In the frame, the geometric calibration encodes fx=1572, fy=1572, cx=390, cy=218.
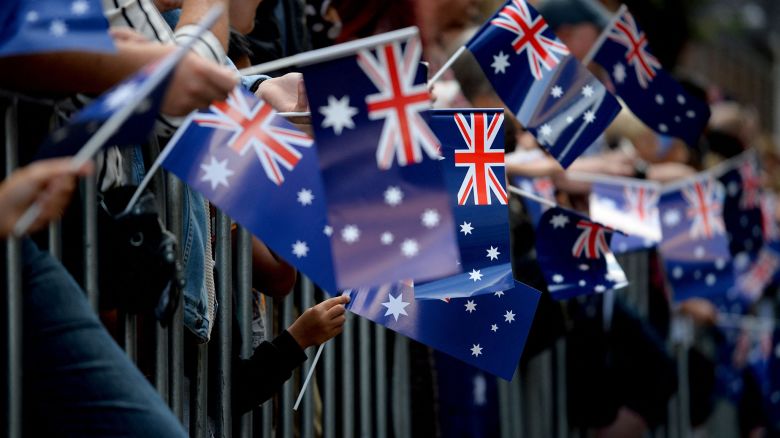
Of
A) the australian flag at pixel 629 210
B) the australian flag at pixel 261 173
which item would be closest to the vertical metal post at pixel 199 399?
the australian flag at pixel 261 173

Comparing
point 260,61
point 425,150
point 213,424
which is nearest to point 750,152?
point 260,61

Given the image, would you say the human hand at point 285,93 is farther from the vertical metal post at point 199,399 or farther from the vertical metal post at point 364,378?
the vertical metal post at point 364,378

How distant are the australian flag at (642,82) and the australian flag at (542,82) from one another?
1.86 ft

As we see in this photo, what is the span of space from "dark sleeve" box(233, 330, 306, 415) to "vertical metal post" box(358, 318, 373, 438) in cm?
99

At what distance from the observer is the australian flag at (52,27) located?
2.87 m

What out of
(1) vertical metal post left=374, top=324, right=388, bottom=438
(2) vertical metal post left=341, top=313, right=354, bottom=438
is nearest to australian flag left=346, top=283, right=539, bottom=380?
(2) vertical metal post left=341, top=313, right=354, bottom=438

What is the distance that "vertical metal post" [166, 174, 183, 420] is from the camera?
12.3 ft

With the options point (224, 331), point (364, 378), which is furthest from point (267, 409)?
point (364, 378)

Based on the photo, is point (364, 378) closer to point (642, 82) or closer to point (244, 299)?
point (244, 299)

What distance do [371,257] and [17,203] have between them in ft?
2.63

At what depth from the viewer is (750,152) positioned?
26.4 feet

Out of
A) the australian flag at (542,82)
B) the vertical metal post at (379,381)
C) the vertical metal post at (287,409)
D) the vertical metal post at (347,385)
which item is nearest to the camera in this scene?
the vertical metal post at (287,409)

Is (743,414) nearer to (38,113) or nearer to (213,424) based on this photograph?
(213,424)

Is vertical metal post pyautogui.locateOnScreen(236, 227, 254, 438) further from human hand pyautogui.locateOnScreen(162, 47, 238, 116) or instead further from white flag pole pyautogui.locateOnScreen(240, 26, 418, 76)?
human hand pyautogui.locateOnScreen(162, 47, 238, 116)
